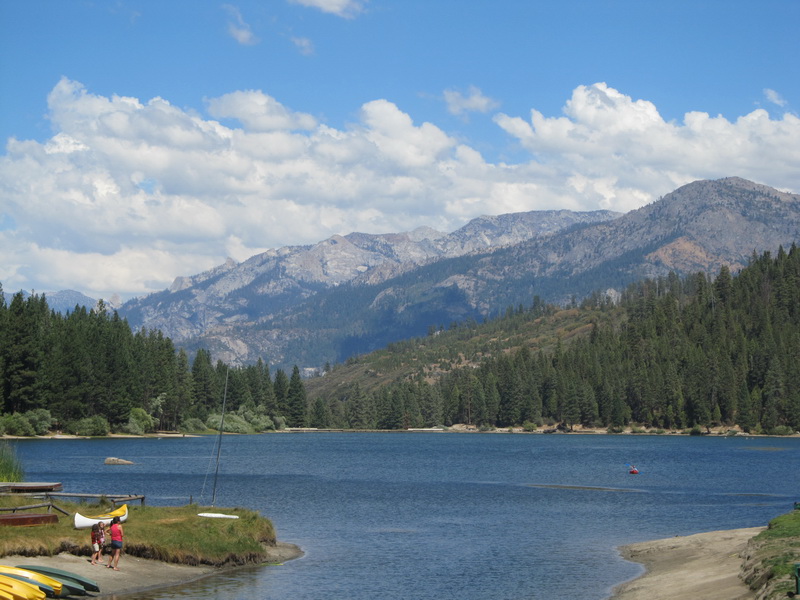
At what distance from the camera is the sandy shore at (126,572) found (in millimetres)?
43875

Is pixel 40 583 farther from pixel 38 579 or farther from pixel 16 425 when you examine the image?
pixel 16 425

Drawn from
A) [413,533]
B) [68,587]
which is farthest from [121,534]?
[413,533]

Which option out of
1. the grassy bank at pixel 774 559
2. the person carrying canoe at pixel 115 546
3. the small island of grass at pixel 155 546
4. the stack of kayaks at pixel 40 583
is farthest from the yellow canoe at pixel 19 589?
the grassy bank at pixel 774 559

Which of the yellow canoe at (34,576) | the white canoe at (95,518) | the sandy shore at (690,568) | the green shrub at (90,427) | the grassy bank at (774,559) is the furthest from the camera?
the green shrub at (90,427)

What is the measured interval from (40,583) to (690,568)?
34064mm

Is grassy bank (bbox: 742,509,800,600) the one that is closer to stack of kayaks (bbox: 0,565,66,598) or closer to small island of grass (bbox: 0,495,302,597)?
small island of grass (bbox: 0,495,302,597)

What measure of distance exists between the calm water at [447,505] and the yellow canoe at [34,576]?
235 inches

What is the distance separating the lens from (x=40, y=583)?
39.4 meters

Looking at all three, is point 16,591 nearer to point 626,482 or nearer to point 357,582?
point 357,582

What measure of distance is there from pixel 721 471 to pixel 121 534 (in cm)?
10630

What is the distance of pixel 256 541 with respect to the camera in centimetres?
Answer: 5656

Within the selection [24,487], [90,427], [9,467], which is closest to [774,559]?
[24,487]

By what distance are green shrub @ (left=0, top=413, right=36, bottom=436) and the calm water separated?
4.33 metres

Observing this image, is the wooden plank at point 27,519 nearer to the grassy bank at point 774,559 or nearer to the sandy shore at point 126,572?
the sandy shore at point 126,572
